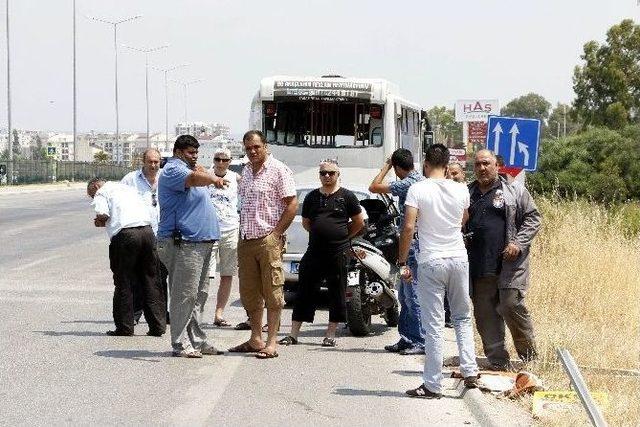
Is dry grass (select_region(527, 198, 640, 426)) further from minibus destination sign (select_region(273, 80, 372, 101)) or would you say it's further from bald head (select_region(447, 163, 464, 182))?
minibus destination sign (select_region(273, 80, 372, 101))

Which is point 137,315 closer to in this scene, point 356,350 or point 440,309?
point 356,350

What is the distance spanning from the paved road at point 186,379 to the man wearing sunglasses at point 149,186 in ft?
1.53

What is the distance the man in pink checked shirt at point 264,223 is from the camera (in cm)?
1168

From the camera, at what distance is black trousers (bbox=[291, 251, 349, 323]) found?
1252 cm

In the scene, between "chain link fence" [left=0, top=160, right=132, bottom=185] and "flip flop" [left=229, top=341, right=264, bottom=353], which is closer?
"flip flop" [left=229, top=341, right=264, bottom=353]

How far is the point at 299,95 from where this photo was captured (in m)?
26.0

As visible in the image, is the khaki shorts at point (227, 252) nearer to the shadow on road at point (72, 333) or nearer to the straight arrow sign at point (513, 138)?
the shadow on road at point (72, 333)

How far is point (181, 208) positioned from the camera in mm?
11711

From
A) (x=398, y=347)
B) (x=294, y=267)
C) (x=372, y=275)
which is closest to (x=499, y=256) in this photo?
(x=398, y=347)

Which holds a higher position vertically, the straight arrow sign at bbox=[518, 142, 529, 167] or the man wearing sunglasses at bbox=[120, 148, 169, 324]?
the straight arrow sign at bbox=[518, 142, 529, 167]

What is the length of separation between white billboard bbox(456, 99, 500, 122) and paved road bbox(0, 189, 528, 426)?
13.4 meters

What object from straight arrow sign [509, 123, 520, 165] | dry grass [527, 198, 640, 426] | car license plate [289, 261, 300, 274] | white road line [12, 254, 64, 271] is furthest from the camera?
white road line [12, 254, 64, 271]

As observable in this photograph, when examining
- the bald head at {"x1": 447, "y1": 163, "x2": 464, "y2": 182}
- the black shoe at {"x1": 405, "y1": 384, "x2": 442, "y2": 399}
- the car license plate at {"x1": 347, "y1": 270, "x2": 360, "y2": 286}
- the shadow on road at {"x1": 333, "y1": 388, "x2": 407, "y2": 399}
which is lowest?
the shadow on road at {"x1": 333, "y1": 388, "x2": 407, "y2": 399}

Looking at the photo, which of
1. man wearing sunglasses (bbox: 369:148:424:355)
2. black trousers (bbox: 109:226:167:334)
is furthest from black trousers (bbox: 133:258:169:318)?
man wearing sunglasses (bbox: 369:148:424:355)
